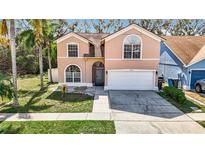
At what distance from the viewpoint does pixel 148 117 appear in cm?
947

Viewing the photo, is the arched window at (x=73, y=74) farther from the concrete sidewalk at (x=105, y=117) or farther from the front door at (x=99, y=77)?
the concrete sidewalk at (x=105, y=117)

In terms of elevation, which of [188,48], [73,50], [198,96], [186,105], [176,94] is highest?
[188,48]

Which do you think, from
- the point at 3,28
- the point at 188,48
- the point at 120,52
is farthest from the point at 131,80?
the point at 3,28

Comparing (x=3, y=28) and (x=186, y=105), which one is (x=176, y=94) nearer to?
(x=186, y=105)

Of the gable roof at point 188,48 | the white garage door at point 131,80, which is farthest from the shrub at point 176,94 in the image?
the gable roof at point 188,48

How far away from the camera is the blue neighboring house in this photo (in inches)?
658

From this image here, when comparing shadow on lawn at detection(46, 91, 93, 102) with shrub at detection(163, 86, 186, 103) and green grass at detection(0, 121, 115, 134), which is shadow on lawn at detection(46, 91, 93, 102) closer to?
green grass at detection(0, 121, 115, 134)

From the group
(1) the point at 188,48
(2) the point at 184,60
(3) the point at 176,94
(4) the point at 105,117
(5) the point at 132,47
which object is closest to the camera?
(4) the point at 105,117

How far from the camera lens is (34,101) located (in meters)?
12.5

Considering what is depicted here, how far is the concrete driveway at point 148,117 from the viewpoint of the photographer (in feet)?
26.2

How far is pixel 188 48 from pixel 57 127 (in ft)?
56.6

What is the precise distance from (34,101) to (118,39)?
880cm
